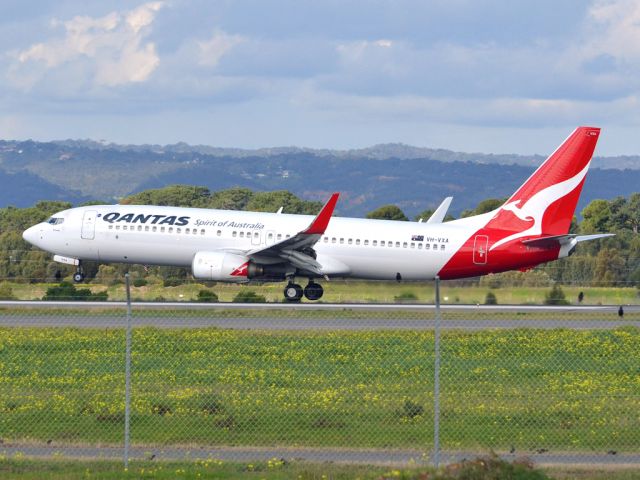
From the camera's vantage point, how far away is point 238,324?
23.8m

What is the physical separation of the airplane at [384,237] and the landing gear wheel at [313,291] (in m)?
0.04

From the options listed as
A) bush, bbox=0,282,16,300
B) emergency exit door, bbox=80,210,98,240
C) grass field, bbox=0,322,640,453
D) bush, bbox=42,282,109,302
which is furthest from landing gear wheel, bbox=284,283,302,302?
grass field, bbox=0,322,640,453

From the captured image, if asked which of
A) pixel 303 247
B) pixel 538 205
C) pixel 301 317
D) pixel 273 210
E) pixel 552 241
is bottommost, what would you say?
pixel 301 317

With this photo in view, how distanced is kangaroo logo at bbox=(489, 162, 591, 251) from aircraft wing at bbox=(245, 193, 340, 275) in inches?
253

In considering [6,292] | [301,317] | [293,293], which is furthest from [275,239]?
[301,317]

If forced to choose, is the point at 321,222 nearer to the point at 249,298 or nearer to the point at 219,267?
the point at 219,267

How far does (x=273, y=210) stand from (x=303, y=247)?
58944 millimetres

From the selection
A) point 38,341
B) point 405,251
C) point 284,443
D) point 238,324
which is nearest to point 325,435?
point 284,443

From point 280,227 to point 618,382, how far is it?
21.5m

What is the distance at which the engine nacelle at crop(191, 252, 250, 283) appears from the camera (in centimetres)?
3988

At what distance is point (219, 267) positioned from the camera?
39906mm

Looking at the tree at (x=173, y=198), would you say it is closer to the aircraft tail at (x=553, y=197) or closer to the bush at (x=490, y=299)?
the aircraft tail at (x=553, y=197)

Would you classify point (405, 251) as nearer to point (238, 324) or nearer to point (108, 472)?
point (238, 324)

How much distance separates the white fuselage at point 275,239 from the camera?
41.5 m
